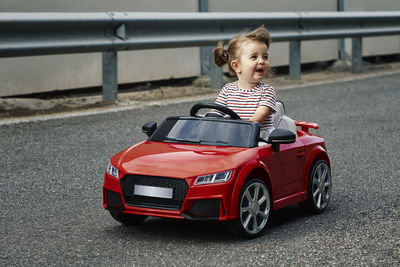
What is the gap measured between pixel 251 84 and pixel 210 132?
0.63 meters

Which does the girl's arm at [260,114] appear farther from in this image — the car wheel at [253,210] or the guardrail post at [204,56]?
the guardrail post at [204,56]

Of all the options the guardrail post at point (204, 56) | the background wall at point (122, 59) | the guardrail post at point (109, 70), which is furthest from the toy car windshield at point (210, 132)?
the guardrail post at point (204, 56)

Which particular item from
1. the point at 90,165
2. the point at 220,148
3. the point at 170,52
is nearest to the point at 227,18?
the point at 170,52

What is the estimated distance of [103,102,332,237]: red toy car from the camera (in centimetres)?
489

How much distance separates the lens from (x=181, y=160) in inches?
198

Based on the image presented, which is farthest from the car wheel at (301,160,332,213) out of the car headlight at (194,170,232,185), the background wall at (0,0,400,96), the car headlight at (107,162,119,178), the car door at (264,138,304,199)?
the background wall at (0,0,400,96)

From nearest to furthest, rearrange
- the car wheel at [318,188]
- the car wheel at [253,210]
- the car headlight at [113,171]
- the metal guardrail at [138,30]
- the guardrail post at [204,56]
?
the car wheel at [253,210] < the car headlight at [113,171] < the car wheel at [318,188] < the metal guardrail at [138,30] < the guardrail post at [204,56]

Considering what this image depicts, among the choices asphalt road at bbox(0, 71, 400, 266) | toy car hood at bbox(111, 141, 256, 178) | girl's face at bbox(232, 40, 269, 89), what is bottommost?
asphalt road at bbox(0, 71, 400, 266)

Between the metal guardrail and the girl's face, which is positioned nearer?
the girl's face

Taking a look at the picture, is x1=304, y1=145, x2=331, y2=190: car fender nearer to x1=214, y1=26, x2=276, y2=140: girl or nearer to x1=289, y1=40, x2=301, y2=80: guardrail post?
x1=214, y1=26, x2=276, y2=140: girl

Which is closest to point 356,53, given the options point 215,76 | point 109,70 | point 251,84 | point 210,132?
point 215,76

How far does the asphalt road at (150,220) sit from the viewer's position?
466cm

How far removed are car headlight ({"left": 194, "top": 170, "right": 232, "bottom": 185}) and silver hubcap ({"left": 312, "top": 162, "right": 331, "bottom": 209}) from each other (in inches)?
46.9

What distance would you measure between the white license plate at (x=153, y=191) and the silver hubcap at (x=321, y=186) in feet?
4.62
